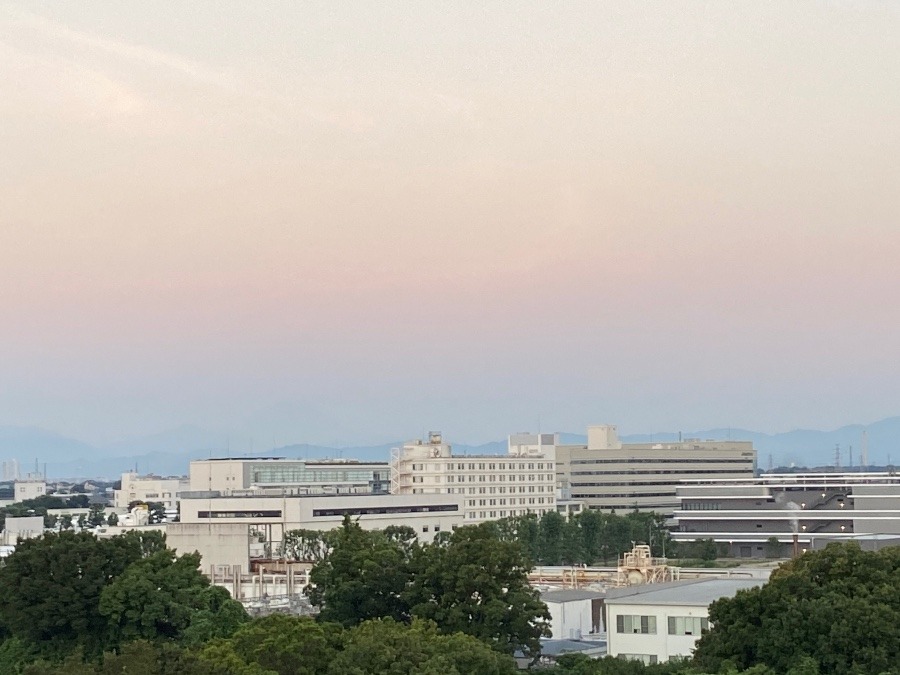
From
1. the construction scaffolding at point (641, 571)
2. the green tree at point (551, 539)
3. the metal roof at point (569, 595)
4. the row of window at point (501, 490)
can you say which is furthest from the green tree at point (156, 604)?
the row of window at point (501, 490)

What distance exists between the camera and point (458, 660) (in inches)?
1251

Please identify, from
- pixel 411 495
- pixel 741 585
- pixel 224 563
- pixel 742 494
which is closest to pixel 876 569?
pixel 741 585

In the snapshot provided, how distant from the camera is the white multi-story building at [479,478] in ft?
403

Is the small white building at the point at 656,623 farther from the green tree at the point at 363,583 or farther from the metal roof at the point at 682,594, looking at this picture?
the green tree at the point at 363,583

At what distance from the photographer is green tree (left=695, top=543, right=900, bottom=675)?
3159cm

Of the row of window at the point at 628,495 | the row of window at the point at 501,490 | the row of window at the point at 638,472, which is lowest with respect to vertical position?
the row of window at the point at 628,495

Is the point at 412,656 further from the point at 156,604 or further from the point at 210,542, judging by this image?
the point at 210,542

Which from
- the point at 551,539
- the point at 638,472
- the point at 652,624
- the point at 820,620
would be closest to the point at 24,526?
the point at 551,539

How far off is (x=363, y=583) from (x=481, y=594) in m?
4.15

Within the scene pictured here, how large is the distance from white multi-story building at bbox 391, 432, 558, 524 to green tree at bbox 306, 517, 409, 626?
73.9 m

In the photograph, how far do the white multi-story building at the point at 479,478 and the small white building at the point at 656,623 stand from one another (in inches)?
2896

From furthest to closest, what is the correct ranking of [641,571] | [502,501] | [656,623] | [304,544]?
[502,501] → [304,544] → [641,571] → [656,623]

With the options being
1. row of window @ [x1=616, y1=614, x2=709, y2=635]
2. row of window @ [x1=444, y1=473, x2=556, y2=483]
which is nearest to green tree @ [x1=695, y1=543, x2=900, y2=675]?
row of window @ [x1=616, y1=614, x2=709, y2=635]

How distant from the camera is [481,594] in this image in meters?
40.1
